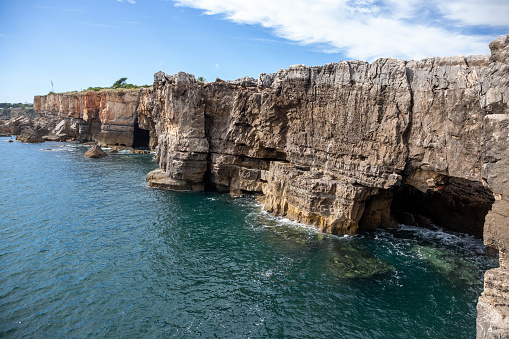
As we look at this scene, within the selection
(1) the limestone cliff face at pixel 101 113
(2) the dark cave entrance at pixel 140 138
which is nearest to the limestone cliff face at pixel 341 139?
(1) the limestone cliff face at pixel 101 113

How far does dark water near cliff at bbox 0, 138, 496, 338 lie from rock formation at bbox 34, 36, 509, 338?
3497 millimetres

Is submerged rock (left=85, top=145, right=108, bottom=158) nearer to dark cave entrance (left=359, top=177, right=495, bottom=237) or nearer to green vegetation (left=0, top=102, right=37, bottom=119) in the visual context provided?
dark cave entrance (left=359, top=177, right=495, bottom=237)

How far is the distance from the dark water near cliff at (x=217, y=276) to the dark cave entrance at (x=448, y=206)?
2.15m

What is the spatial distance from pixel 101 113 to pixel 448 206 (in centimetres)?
8081

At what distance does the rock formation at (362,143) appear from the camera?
16.2 meters

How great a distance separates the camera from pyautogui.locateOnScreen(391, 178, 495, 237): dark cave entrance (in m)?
28.2

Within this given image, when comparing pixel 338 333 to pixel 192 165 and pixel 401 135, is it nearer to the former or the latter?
pixel 401 135

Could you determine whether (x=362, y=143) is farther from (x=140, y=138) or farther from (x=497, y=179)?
(x=140, y=138)

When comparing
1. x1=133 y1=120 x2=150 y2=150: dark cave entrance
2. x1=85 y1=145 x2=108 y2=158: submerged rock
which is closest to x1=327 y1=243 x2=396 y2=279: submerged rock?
x1=85 y1=145 x2=108 y2=158: submerged rock

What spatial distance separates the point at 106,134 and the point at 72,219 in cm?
5535

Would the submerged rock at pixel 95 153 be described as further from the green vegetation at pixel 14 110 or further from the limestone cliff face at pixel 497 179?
the green vegetation at pixel 14 110

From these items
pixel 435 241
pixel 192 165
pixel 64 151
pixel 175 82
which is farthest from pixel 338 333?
pixel 64 151

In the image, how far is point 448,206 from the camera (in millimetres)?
31844

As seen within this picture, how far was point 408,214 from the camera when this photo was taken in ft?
107
